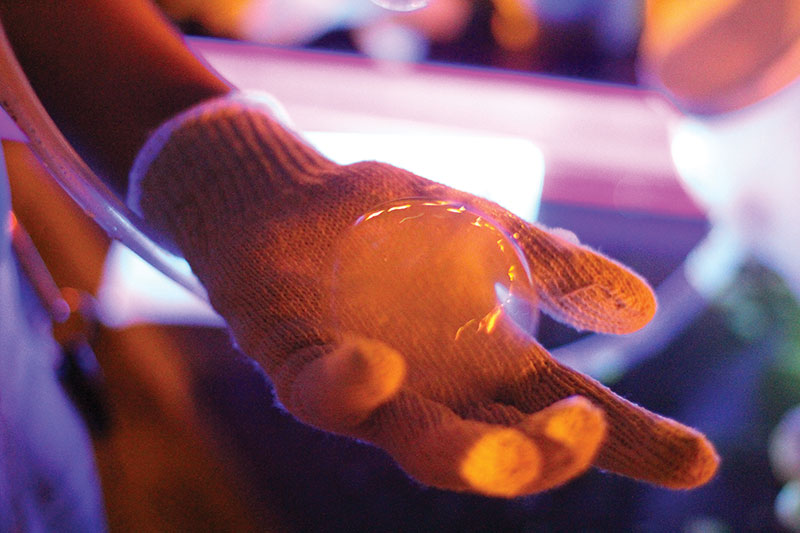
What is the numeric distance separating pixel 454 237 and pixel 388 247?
0.19 feet

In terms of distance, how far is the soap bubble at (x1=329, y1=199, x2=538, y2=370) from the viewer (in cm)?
43

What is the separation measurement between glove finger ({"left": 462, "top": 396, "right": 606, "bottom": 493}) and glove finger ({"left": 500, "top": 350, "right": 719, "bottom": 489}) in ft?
0.14

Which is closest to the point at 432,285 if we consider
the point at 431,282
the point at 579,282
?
the point at 431,282

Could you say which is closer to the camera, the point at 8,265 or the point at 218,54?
the point at 8,265

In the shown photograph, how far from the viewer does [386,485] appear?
114cm

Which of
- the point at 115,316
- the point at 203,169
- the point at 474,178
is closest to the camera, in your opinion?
the point at 203,169

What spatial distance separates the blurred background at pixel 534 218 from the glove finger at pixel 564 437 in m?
0.63

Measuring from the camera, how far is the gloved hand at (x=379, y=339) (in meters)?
0.33

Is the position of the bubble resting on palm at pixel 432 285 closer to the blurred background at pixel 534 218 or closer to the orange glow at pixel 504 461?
the orange glow at pixel 504 461

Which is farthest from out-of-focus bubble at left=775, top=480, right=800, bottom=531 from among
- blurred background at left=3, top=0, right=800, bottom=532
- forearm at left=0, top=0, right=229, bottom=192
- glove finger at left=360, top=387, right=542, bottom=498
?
forearm at left=0, top=0, right=229, bottom=192

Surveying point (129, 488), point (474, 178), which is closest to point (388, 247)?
point (474, 178)

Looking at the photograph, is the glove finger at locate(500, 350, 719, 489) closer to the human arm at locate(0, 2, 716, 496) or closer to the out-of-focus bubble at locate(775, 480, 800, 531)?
the human arm at locate(0, 2, 716, 496)

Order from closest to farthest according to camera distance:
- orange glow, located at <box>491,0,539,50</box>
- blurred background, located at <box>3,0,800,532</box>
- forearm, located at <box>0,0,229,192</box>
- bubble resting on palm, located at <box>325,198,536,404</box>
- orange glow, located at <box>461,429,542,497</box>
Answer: orange glow, located at <box>461,429,542,497</box>, bubble resting on palm, located at <box>325,198,536,404</box>, forearm, located at <box>0,0,229,192</box>, blurred background, located at <box>3,0,800,532</box>, orange glow, located at <box>491,0,539,50</box>

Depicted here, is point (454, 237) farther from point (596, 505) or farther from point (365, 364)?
point (596, 505)
